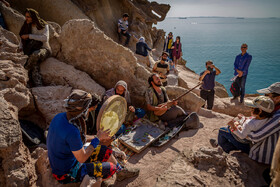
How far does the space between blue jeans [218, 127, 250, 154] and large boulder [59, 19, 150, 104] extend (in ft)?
8.29

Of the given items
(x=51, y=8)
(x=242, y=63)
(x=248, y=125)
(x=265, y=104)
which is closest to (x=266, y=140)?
(x=248, y=125)

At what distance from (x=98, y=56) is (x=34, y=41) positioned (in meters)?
1.73

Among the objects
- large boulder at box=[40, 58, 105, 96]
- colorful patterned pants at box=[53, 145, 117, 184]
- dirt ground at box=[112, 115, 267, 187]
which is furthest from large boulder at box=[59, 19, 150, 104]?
colorful patterned pants at box=[53, 145, 117, 184]

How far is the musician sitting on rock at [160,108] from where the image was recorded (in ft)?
15.5

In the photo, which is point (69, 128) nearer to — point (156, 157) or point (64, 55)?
point (156, 157)

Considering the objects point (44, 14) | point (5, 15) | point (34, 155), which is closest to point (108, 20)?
point (44, 14)

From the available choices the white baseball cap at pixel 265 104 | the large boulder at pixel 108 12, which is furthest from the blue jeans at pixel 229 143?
the large boulder at pixel 108 12

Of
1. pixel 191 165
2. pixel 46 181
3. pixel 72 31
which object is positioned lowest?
pixel 46 181

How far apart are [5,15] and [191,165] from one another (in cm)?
795

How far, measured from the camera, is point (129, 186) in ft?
10.0

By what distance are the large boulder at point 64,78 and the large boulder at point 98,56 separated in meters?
0.46

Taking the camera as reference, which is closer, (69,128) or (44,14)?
(69,128)

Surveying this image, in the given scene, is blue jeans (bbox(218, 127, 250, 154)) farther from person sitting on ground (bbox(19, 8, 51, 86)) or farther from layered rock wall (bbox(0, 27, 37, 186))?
person sitting on ground (bbox(19, 8, 51, 86))

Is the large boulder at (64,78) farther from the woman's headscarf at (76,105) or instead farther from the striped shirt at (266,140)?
the striped shirt at (266,140)
